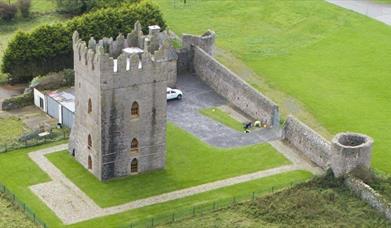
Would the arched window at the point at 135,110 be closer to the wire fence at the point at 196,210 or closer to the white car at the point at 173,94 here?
the wire fence at the point at 196,210

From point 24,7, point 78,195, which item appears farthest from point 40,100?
point 24,7

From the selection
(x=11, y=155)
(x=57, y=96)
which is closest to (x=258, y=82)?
(x=57, y=96)

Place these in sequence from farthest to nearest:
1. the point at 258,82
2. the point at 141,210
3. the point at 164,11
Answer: the point at 164,11, the point at 258,82, the point at 141,210

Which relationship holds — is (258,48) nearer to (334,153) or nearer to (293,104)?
(293,104)

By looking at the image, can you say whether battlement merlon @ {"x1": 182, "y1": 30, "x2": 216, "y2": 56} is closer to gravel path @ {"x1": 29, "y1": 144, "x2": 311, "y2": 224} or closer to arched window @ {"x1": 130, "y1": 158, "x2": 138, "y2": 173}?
gravel path @ {"x1": 29, "y1": 144, "x2": 311, "y2": 224}

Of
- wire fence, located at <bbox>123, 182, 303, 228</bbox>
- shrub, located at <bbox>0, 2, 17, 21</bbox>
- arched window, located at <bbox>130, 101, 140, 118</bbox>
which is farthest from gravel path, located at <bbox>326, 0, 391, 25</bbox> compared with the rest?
arched window, located at <bbox>130, 101, 140, 118</bbox>

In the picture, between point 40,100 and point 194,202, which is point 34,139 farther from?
point 194,202

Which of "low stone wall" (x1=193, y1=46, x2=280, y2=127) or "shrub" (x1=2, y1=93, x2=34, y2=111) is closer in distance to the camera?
"low stone wall" (x1=193, y1=46, x2=280, y2=127)
